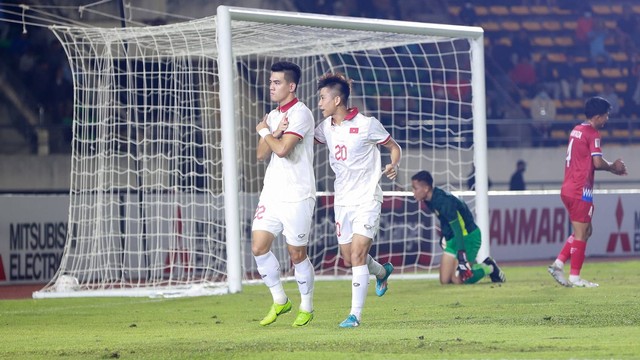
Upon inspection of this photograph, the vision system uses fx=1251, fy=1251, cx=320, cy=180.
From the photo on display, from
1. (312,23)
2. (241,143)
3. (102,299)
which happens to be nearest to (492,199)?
(241,143)

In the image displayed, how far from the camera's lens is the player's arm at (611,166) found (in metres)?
12.5

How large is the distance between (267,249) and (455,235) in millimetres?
6130

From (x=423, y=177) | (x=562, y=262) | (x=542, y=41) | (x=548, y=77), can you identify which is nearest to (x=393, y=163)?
(x=562, y=262)

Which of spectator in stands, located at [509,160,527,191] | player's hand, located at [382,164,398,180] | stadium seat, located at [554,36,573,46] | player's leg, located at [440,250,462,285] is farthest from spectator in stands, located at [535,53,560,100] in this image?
player's hand, located at [382,164,398,180]

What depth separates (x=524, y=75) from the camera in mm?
26500

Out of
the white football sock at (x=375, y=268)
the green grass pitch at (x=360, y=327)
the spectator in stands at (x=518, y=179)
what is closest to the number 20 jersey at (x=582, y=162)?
the green grass pitch at (x=360, y=327)

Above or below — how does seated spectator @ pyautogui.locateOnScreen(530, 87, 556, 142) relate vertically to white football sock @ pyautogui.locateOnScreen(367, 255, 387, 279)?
above

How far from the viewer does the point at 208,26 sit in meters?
14.3

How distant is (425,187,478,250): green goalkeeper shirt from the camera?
1483cm

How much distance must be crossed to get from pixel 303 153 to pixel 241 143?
9.77 metres

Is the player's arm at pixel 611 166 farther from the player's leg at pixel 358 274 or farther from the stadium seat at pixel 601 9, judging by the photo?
the stadium seat at pixel 601 9

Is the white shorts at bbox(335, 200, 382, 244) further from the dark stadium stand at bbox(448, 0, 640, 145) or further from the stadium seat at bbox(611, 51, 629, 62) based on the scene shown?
the stadium seat at bbox(611, 51, 629, 62)

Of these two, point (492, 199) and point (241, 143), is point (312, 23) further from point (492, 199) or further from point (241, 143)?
point (492, 199)

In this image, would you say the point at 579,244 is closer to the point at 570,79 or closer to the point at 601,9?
the point at 570,79
